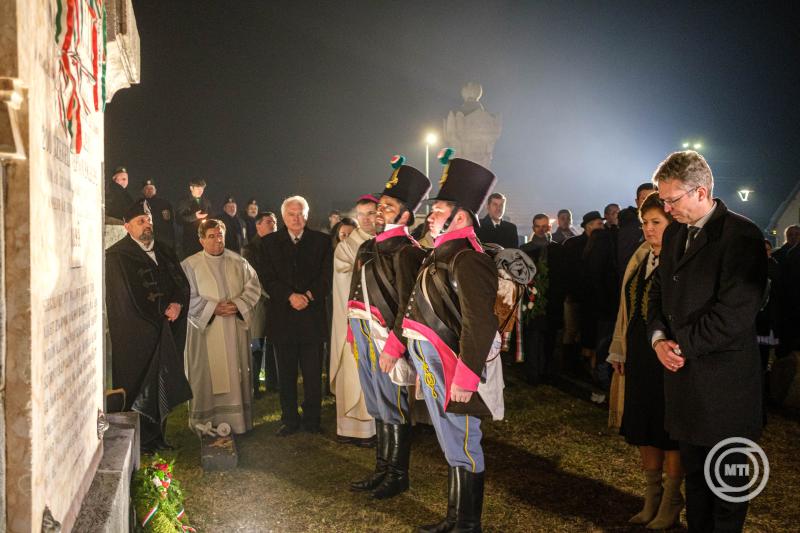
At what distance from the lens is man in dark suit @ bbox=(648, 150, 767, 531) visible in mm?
3277

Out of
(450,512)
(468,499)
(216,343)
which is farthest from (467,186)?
(216,343)

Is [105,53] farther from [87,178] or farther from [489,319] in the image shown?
[489,319]

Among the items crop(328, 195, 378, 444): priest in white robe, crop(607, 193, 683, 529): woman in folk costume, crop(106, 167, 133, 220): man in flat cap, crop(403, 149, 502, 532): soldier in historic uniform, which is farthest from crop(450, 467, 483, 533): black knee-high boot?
crop(106, 167, 133, 220): man in flat cap

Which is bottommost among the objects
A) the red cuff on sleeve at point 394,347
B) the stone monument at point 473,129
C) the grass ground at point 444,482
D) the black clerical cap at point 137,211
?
the grass ground at point 444,482

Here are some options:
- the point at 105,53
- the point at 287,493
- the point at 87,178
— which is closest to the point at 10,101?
the point at 87,178

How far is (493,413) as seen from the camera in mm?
4066

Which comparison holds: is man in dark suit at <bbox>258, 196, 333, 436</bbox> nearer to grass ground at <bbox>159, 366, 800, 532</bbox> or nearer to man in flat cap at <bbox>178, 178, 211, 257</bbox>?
grass ground at <bbox>159, 366, 800, 532</bbox>

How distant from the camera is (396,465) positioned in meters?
5.24

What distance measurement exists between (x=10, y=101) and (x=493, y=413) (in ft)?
10.1

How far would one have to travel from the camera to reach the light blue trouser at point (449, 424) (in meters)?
4.13

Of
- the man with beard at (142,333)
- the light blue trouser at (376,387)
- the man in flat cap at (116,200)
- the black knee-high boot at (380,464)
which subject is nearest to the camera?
the black knee-high boot at (380,464)

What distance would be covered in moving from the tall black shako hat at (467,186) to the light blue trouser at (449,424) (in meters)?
0.94

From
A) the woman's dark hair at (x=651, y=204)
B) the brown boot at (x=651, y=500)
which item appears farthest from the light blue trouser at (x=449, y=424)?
the woman's dark hair at (x=651, y=204)

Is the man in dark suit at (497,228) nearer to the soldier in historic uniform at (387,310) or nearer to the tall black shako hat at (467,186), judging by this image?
the soldier in historic uniform at (387,310)
